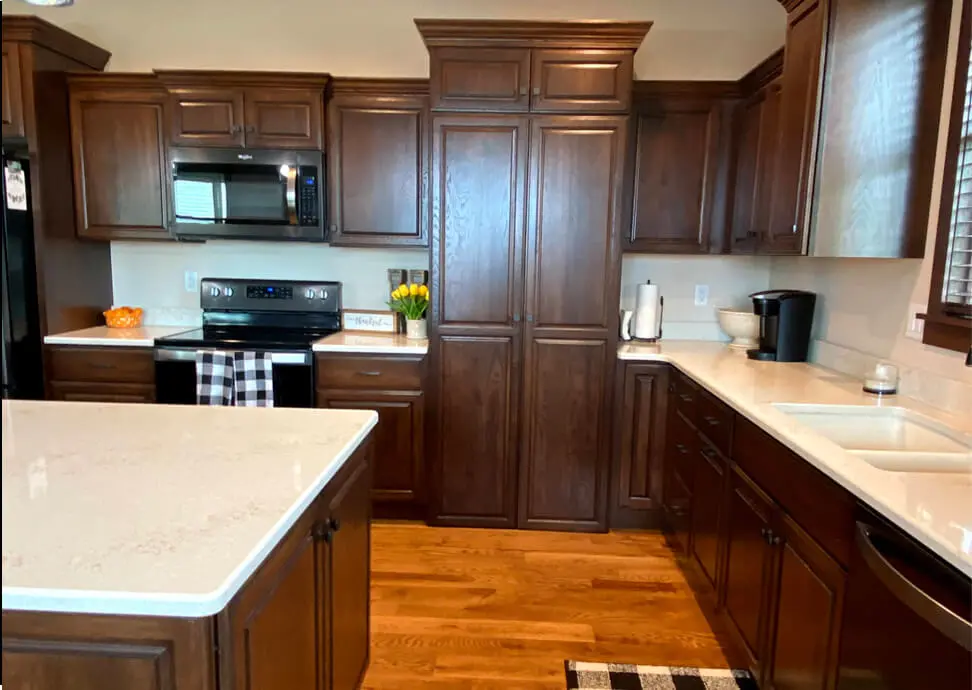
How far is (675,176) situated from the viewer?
10.8ft

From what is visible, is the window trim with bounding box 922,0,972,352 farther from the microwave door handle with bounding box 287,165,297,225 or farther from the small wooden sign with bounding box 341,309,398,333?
the microwave door handle with bounding box 287,165,297,225

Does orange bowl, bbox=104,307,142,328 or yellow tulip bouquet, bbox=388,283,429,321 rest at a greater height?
yellow tulip bouquet, bbox=388,283,429,321

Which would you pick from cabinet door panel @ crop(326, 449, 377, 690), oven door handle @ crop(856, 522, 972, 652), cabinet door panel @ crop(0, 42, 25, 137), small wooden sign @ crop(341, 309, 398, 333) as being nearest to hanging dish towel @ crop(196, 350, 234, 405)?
small wooden sign @ crop(341, 309, 398, 333)

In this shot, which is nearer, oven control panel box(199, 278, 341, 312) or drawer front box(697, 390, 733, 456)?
drawer front box(697, 390, 733, 456)

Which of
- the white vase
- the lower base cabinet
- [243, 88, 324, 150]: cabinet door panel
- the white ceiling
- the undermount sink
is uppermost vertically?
the white ceiling

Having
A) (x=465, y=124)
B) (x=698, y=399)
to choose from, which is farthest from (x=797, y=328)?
(x=465, y=124)

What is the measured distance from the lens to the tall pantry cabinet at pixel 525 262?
2.93 meters

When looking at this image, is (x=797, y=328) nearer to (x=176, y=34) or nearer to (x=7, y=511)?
(x=7, y=511)

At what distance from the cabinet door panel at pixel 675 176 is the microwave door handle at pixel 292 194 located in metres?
1.72

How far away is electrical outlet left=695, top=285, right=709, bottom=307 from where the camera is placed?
3613 mm

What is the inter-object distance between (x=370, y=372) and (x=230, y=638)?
225cm

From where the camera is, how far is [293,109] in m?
3.30

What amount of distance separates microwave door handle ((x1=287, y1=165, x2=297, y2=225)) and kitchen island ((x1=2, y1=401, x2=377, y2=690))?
169cm

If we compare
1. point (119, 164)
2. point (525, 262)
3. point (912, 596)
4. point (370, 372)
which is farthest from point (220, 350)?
point (912, 596)
